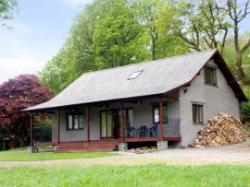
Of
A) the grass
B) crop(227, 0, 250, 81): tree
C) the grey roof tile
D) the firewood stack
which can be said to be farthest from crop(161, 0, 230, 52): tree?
the grass

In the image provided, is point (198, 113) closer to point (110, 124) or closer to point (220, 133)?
point (220, 133)

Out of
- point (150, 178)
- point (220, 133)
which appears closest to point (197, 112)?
point (220, 133)

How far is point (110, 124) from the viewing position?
35375 mm

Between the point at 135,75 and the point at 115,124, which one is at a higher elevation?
the point at 135,75

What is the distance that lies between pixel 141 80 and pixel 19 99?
1452 centimetres

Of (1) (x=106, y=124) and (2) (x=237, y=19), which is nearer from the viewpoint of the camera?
(1) (x=106, y=124)

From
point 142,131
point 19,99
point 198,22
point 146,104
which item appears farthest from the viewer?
point 198,22

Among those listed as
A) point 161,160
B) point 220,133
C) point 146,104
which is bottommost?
point 161,160

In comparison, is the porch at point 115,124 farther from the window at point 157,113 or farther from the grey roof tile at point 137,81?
the grey roof tile at point 137,81

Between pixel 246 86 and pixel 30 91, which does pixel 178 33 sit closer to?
pixel 246 86

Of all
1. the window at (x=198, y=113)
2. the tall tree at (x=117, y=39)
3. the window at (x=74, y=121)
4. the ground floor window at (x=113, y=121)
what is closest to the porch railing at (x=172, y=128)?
the window at (x=198, y=113)

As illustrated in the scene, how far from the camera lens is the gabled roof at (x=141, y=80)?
104 ft

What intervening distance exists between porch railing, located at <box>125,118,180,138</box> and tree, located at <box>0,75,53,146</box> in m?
14.4

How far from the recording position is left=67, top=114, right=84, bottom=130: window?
122ft
